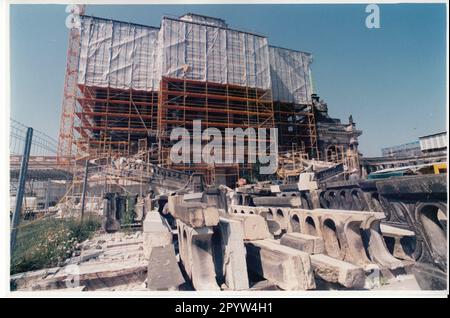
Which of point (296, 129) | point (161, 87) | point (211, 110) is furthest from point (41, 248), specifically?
point (296, 129)

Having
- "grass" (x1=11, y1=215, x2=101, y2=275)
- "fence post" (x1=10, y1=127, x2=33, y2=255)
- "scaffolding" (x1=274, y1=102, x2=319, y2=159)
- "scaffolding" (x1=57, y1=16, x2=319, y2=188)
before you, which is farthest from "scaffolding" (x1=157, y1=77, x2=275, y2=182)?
"fence post" (x1=10, y1=127, x2=33, y2=255)

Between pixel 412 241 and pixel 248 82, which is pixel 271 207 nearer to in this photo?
A: pixel 412 241

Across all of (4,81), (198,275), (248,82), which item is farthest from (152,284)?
(248,82)

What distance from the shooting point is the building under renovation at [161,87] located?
1323 centimetres

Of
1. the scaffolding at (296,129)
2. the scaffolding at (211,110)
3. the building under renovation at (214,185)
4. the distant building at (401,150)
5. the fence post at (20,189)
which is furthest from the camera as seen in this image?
the scaffolding at (296,129)

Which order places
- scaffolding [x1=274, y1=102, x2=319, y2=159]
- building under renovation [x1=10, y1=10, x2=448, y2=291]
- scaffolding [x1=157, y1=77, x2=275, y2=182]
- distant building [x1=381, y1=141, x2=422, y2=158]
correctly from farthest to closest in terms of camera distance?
scaffolding [x1=274, y1=102, x2=319, y2=159]
distant building [x1=381, y1=141, x2=422, y2=158]
scaffolding [x1=157, y1=77, x2=275, y2=182]
building under renovation [x1=10, y1=10, x2=448, y2=291]

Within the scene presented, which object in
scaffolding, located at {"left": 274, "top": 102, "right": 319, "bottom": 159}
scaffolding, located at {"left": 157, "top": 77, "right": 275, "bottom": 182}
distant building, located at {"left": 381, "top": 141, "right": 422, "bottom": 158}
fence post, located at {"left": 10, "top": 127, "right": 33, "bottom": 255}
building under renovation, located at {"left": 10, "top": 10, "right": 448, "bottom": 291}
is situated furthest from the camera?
scaffolding, located at {"left": 274, "top": 102, "right": 319, "bottom": 159}

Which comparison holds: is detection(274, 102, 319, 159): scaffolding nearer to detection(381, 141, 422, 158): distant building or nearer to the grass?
detection(381, 141, 422, 158): distant building

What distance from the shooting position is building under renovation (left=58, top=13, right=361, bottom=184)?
43.4ft

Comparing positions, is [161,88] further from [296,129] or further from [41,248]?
[41,248]

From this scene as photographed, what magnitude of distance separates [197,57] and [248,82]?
3.32m

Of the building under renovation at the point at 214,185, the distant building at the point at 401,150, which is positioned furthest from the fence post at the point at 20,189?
the distant building at the point at 401,150

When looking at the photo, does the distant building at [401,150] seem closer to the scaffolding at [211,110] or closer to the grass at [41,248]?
the scaffolding at [211,110]

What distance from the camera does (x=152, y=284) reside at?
6.95 feet
